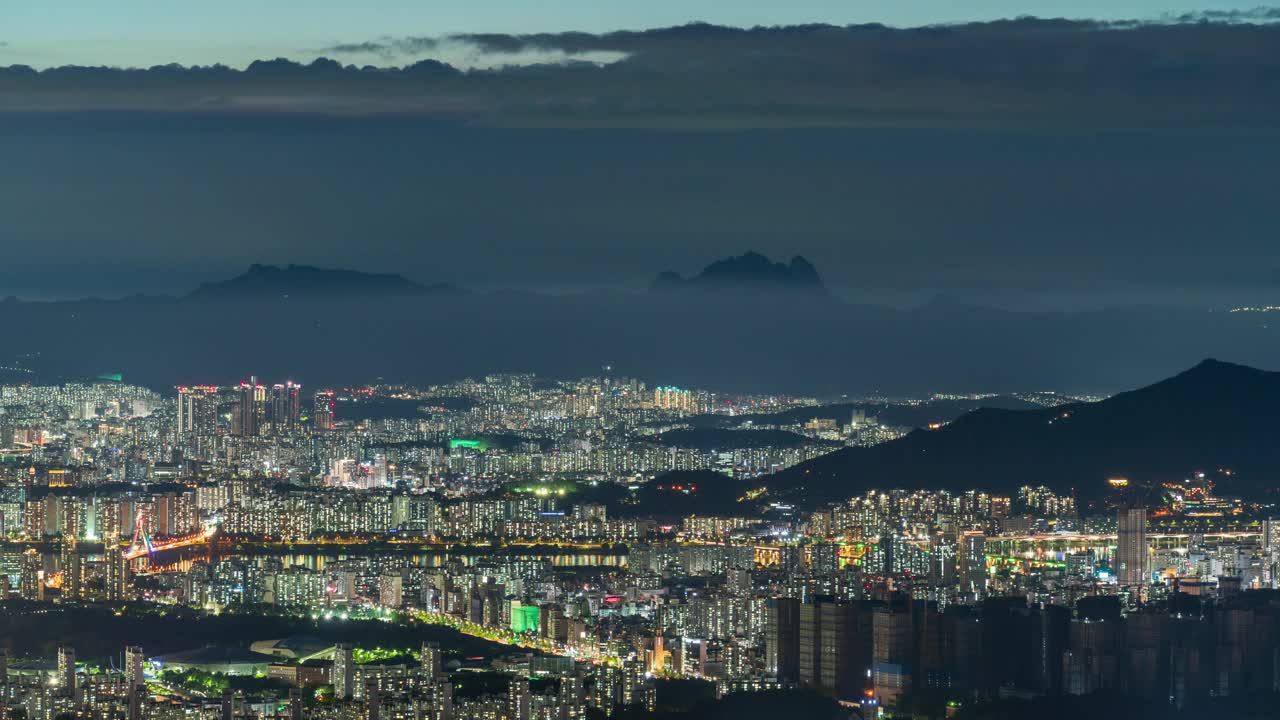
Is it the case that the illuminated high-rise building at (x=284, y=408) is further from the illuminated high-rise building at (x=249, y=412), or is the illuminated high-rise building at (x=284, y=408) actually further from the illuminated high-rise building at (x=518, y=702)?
the illuminated high-rise building at (x=518, y=702)

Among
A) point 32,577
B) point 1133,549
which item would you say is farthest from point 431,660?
point 32,577

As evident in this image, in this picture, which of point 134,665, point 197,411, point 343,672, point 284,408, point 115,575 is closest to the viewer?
point 343,672

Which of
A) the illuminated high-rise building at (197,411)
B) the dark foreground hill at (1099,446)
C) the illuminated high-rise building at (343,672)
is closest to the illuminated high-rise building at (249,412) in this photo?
the illuminated high-rise building at (197,411)

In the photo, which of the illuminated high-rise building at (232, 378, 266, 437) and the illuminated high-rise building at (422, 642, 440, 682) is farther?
the illuminated high-rise building at (232, 378, 266, 437)

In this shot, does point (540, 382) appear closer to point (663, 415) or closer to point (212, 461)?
point (663, 415)

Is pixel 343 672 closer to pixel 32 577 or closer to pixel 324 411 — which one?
pixel 32 577

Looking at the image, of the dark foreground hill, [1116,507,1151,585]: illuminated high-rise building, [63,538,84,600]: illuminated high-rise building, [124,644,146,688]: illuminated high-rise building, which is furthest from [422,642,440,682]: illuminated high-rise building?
the dark foreground hill

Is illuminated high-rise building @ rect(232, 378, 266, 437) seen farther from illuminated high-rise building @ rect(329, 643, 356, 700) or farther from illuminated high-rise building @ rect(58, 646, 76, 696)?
illuminated high-rise building @ rect(329, 643, 356, 700)

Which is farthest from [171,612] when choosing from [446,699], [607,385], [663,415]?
[607,385]
